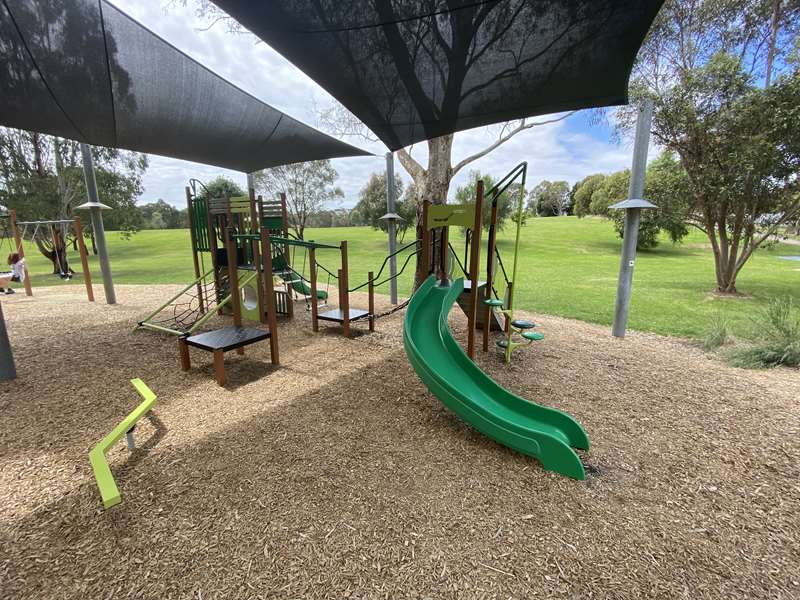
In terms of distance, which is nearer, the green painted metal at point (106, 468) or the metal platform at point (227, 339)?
the green painted metal at point (106, 468)

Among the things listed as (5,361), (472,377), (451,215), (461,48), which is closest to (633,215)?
(451,215)

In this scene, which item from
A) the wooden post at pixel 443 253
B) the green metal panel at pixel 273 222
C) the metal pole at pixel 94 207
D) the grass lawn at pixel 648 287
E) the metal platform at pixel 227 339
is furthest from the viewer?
the grass lawn at pixel 648 287

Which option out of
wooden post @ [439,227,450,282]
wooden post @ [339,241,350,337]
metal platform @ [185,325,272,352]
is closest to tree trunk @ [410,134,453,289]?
wooden post @ [339,241,350,337]

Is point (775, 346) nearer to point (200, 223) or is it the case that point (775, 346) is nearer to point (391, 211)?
point (391, 211)

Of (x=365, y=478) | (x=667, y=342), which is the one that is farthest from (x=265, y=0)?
(x=667, y=342)

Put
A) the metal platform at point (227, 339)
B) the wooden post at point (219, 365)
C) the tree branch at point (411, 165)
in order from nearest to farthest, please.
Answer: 1. the wooden post at point (219, 365)
2. the metal platform at point (227, 339)
3. the tree branch at point (411, 165)

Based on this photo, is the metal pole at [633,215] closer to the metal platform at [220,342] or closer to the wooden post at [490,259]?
the wooden post at [490,259]

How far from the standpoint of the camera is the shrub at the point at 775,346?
409cm

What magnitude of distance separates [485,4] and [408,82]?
1259 millimetres

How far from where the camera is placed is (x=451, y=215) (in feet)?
13.4

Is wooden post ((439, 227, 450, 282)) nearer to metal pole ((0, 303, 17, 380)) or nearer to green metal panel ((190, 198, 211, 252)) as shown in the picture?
green metal panel ((190, 198, 211, 252))

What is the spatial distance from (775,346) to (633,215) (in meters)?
2.25

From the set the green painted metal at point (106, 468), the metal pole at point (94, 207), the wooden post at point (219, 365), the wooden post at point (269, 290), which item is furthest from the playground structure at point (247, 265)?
the green painted metal at point (106, 468)

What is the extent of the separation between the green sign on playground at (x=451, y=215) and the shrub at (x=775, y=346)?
369cm
